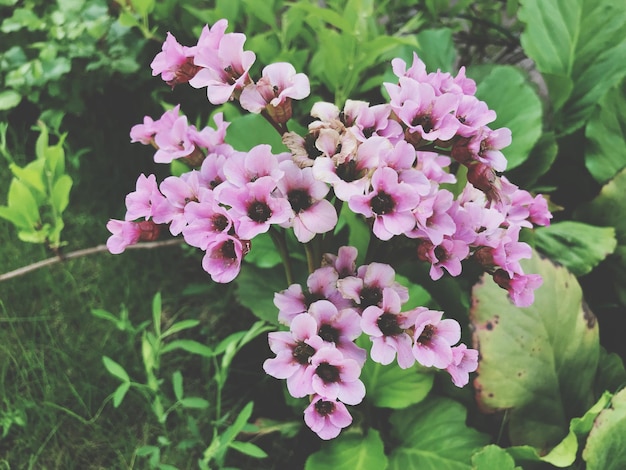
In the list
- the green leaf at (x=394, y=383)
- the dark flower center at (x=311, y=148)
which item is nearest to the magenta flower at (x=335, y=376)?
the dark flower center at (x=311, y=148)

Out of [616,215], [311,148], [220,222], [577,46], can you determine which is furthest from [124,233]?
[577,46]

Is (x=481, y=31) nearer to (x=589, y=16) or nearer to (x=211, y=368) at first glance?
(x=589, y=16)

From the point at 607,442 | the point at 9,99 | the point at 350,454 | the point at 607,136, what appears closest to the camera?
the point at 607,442

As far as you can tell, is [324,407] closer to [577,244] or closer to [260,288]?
[260,288]

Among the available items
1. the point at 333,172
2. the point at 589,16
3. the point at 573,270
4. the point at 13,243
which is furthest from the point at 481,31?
the point at 13,243

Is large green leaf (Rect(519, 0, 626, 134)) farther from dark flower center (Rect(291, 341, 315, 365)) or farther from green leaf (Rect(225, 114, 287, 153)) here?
dark flower center (Rect(291, 341, 315, 365))
